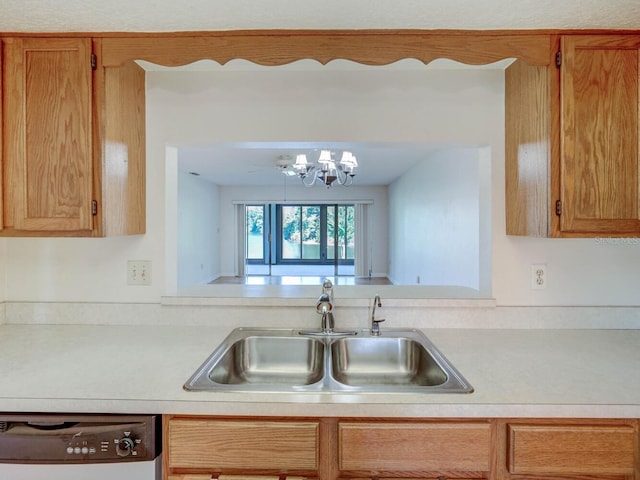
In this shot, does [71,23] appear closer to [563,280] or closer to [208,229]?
[563,280]

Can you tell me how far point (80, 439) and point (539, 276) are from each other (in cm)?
182

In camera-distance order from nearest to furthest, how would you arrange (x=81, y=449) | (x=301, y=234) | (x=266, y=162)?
1. (x=81, y=449)
2. (x=266, y=162)
3. (x=301, y=234)

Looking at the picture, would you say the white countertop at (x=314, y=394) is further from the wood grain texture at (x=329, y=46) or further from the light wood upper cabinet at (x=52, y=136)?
the wood grain texture at (x=329, y=46)

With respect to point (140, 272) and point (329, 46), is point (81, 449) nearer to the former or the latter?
point (140, 272)

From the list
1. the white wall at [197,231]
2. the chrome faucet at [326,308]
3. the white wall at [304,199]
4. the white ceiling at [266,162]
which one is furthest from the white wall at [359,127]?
the white wall at [304,199]

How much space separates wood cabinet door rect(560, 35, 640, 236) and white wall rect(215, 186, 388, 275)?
7.32 m

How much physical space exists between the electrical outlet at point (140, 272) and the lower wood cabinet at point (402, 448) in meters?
0.85

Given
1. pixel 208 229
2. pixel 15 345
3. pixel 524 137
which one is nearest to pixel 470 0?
pixel 524 137

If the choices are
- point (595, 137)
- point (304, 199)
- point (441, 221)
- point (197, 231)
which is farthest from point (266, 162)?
point (595, 137)

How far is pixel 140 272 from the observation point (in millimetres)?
1648

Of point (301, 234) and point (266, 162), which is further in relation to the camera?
point (301, 234)

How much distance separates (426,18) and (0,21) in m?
1.52

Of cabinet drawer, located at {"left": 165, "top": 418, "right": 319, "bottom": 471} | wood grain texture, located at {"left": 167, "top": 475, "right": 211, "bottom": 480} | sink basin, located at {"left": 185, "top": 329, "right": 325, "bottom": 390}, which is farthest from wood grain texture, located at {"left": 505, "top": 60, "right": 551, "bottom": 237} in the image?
wood grain texture, located at {"left": 167, "top": 475, "right": 211, "bottom": 480}

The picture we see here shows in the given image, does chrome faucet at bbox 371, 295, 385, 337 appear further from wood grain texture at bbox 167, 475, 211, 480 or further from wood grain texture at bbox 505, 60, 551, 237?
wood grain texture at bbox 167, 475, 211, 480
